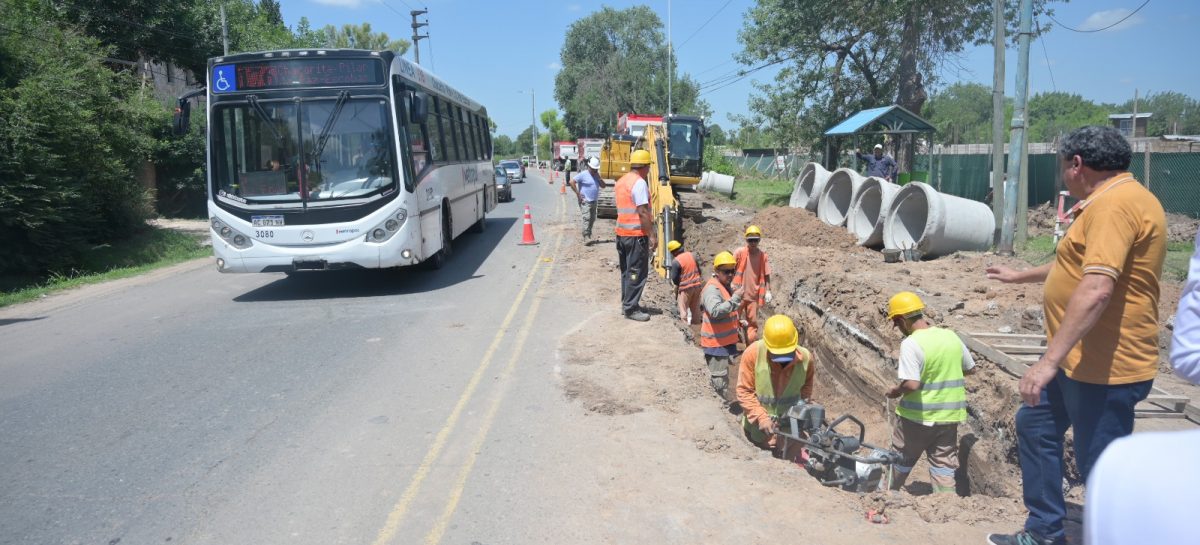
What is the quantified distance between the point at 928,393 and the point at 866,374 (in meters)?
2.60

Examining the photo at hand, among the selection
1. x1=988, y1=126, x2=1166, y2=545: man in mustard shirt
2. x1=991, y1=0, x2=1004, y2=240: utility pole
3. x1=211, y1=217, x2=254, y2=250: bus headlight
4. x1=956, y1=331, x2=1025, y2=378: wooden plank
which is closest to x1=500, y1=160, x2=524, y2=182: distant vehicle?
x1=991, y1=0, x2=1004, y2=240: utility pole

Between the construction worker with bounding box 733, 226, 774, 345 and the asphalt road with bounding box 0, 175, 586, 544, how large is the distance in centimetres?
190

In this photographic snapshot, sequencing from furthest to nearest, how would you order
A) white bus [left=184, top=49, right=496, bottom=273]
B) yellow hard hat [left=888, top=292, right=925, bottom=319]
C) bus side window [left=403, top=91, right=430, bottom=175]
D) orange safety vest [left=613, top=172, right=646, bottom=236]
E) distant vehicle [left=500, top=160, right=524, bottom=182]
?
distant vehicle [left=500, top=160, right=524, bottom=182]
bus side window [left=403, top=91, right=430, bottom=175]
white bus [left=184, top=49, right=496, bottom=273]
orange safety vest [left=613, top=172, right=646, bottom=236]
yellow hard hat [left=888, top=292, right=925, bottom=319]

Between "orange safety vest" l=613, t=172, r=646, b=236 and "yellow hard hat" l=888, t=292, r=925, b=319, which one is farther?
"orange safety vest" l=613, t=172, r=646, b=236

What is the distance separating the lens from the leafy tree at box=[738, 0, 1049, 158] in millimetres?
19984

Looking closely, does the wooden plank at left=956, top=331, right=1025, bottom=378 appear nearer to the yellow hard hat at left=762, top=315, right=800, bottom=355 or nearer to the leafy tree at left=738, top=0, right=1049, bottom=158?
the yellow hard hat at left=762, top=315, right=800, bottom=355

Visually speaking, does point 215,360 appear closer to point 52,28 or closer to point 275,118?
point 275,118

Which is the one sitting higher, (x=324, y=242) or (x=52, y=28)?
(x=52, y=28)

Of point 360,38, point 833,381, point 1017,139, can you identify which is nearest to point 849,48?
point 1017,139

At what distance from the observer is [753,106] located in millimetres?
26016

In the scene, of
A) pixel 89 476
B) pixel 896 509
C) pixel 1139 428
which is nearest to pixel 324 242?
pixel 89 476

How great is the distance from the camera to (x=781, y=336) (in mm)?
5242

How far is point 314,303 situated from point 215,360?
2.68m

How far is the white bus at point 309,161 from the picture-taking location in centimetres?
951
